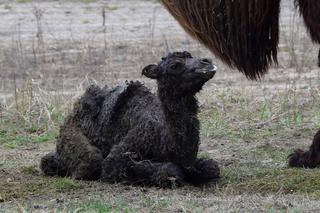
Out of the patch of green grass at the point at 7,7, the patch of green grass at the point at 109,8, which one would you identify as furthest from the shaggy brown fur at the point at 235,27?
the patch of green grass at the point at 109,8

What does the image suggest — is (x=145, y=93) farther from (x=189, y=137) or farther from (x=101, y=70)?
(x=101, y=70)

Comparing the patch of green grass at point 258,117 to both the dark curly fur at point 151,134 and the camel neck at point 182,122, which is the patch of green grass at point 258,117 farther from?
the camel neck at point 182,122

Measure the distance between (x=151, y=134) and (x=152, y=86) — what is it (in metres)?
4.89

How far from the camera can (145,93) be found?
691 centimetres

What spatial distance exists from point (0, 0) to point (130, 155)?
15687mm

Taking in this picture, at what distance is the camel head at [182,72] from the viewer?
6305mm

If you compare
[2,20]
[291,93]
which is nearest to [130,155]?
[291,93]

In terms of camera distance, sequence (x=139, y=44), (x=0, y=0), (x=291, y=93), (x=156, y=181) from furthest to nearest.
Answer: (x=0, y=0)
(x=139, y=44)
(x=291, y=93)
(x=156, y=181)

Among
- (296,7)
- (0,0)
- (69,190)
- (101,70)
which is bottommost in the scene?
(0,0)

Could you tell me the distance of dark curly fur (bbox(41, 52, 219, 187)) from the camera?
6.38 m

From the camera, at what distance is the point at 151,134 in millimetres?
6523

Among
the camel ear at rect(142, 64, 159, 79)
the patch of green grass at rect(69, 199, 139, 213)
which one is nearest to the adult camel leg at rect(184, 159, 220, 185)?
the camel ear at rect(142, 64, 159, 79)

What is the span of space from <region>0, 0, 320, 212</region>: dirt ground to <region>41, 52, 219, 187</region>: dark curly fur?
0.16 metres

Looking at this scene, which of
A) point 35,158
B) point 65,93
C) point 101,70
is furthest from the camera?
point 101,70
